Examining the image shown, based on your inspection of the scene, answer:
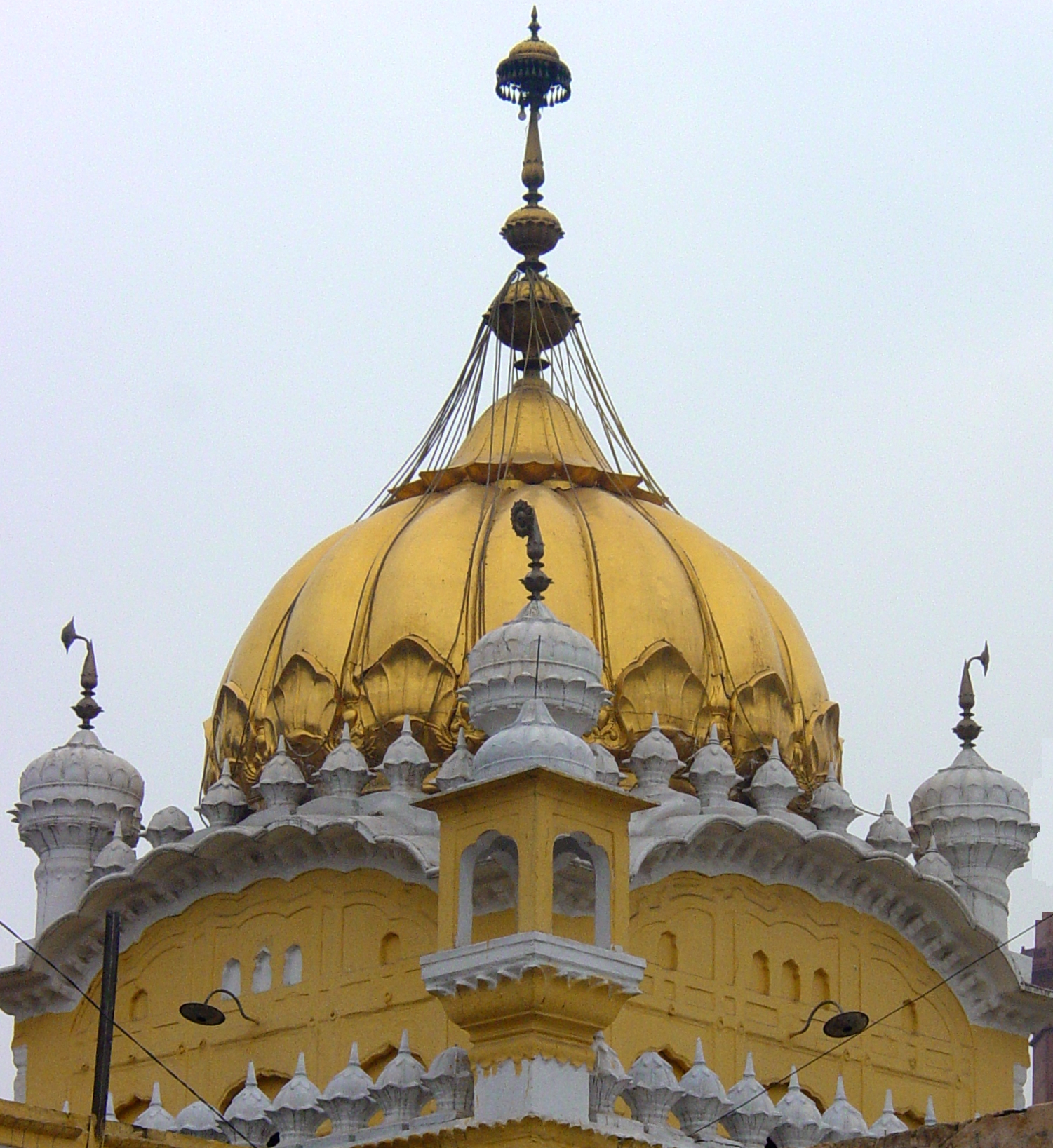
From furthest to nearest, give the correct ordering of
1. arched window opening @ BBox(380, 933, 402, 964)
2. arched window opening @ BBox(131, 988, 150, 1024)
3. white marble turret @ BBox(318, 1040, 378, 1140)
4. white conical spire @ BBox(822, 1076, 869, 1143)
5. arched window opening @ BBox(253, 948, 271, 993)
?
arched window opening @ BBox(131, 988, 150, 1024) → arched window opening @ BBox(253, 948, 271, 993) → arched window opening @ BBox(380, 933, 402, 964) → white conical spire @ BBox(822, 1076, 869, 1143) → white marble turret @ BBox(318, 1040, 378, 1140)

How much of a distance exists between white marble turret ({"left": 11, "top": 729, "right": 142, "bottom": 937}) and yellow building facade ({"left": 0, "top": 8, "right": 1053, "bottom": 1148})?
1.0 inches

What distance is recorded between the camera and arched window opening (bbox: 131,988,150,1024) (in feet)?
70.1

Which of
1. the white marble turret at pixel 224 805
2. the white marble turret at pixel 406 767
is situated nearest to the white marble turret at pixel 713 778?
the white marble turret at pixel 406 767

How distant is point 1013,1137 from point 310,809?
9833 millimetres

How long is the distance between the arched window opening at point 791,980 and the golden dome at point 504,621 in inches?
69.1

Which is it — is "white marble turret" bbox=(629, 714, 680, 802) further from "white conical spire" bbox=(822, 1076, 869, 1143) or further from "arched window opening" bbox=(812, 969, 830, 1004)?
"white conical spire" bbox=(822, 1076, 869, 1143)

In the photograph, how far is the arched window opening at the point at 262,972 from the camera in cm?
2072

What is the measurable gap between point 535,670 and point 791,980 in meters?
3.51

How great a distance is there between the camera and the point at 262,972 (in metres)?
Result: 20.8

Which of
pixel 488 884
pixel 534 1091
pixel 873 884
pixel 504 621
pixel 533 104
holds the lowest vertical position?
pixel 534 1091

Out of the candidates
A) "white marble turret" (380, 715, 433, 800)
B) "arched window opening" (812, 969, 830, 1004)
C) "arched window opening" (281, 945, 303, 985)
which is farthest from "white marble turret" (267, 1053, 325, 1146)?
"arched window opening" (812, 969, 830, 1004)

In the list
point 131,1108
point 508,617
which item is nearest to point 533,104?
point 508,617

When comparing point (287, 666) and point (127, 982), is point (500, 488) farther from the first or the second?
point (127, 982)

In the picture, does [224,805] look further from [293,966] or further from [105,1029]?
[105,1029]
